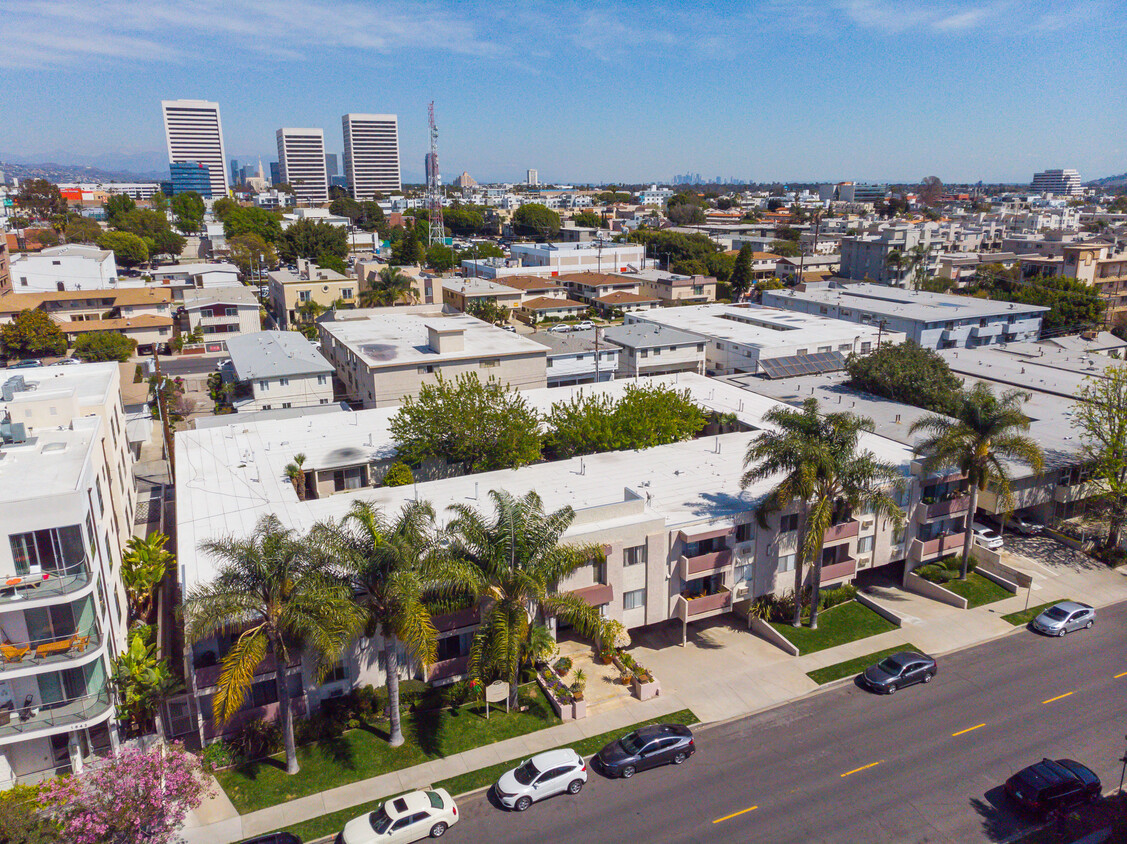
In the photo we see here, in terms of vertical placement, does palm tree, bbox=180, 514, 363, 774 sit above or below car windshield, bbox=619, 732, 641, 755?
above

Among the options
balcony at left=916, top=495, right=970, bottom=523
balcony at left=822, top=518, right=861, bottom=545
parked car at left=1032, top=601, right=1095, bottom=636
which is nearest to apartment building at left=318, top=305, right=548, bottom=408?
balcony at left=822, top=518, right=861, bottom=545

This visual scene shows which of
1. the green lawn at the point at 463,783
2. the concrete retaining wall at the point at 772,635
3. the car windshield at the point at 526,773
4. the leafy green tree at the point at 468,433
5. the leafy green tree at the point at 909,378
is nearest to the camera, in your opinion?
the green lawn at the point at 463,783

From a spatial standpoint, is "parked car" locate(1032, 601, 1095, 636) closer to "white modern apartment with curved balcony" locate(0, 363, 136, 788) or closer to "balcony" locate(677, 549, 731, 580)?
"balcony" locate(677, 549, 731, 580)

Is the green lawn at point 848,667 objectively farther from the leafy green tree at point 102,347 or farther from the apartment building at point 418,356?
the leafy green tree at point 102,347

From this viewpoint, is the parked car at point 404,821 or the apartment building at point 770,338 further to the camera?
the apartment building at point 770,338

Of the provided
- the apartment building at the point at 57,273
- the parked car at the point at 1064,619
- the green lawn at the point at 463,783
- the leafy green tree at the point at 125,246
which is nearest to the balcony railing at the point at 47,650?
the green lawn at the point at 463,783

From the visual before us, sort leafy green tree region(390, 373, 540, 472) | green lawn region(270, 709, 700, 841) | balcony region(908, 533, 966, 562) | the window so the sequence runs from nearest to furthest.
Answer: green lawn region(270, 709, 700, 841) < the window < balcony region(908, 533, 966, 562) < leafy green tree region(390, 373, 540, 472)

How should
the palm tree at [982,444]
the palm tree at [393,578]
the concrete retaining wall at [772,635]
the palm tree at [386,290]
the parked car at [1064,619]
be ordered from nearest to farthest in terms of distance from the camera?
the palm tree at [393,578] → the concrete retaining wall at [772,635] → the parked car at [1064,619] → the palm tree at [982,444] → the palm tree at [386,290]
